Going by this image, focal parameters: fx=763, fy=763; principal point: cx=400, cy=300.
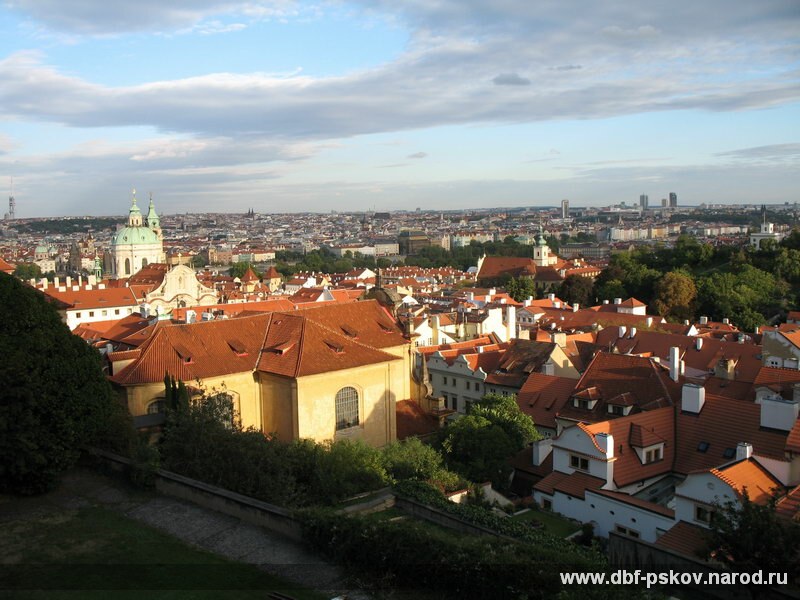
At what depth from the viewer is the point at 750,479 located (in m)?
23.1

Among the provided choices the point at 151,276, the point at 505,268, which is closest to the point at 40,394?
the point at 151,276

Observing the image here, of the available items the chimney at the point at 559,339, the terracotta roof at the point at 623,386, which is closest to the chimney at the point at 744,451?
the terracotta roof at the point at 623,386

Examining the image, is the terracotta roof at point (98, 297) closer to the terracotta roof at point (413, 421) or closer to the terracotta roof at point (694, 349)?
the terracotta roof at point (694, 349)

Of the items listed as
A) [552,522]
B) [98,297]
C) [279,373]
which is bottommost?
[552,522]

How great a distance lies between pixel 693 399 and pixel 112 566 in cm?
2225

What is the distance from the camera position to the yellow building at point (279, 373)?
31109 millimetres

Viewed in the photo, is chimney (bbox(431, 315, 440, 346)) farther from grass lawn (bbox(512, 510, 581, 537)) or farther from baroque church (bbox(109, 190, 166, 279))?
baroque church (bbox(109, 190, 166, 279))

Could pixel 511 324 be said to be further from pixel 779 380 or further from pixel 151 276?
pixel 151 276

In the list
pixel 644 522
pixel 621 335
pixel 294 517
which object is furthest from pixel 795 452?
pixel 621 335

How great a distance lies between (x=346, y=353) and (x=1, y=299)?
14419mm

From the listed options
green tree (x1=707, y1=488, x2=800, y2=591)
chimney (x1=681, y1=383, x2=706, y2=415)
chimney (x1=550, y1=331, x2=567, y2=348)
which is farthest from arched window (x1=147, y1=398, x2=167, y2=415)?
chimney (x1=550, y1=331, x2=567, y2=348)

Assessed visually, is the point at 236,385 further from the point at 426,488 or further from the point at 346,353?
the point at 426,488

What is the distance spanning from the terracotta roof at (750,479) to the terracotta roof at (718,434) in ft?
9.60

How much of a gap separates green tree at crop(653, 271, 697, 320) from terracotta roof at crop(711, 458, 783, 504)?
191 ft
